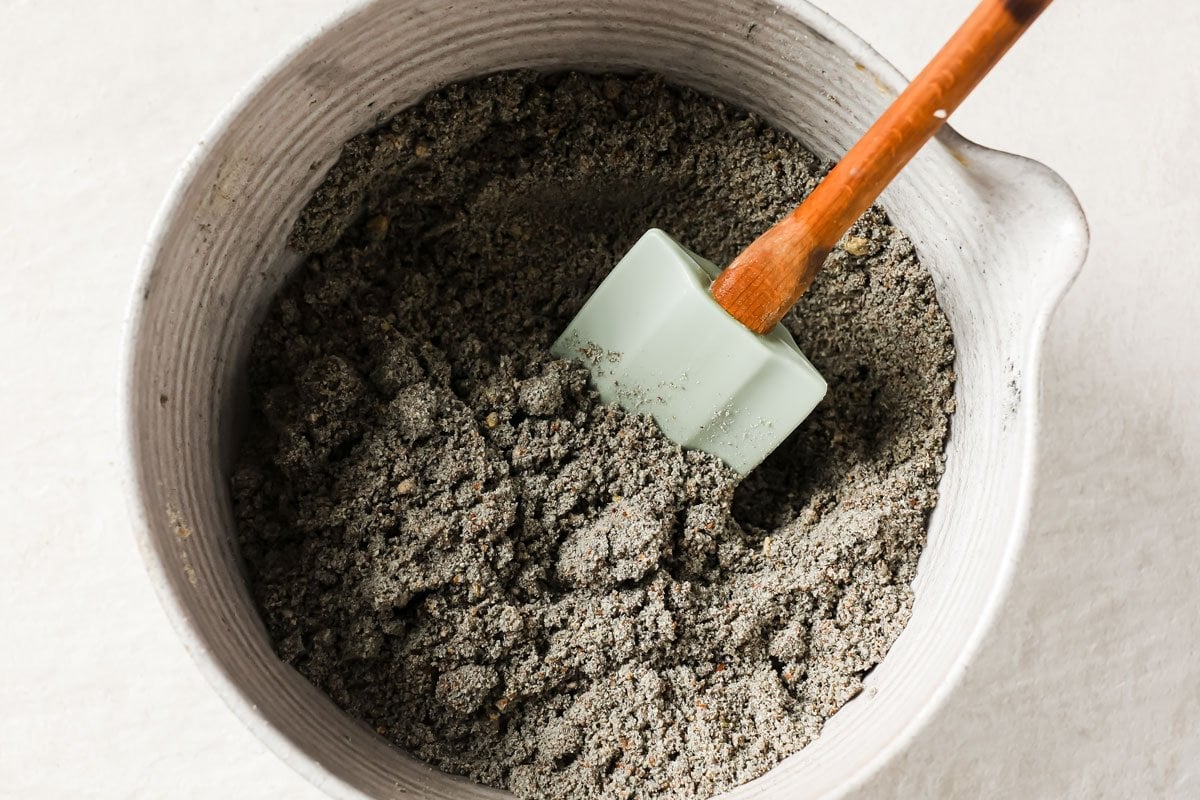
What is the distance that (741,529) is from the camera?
3.51 feet

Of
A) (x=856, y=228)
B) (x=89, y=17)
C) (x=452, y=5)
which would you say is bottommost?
(x=89, y=17)

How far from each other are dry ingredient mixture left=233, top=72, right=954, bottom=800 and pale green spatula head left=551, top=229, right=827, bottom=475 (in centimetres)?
3

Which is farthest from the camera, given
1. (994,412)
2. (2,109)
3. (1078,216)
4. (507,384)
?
(2,109)

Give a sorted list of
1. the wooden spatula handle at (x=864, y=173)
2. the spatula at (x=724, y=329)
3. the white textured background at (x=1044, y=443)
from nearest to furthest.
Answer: the wooden spatula handle at (x=864, y=173) → the spatula at (x=724, y=329) → the white textured background at (x=1044, y=443)

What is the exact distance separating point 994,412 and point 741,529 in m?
0.29

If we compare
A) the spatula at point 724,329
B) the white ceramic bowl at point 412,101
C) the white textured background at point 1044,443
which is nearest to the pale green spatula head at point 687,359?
the spatula at point 724,329

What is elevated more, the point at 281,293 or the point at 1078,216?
the point at 1078,216

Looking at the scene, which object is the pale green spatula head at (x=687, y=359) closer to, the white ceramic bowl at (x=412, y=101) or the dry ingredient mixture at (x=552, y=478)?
the dry ingredient mixture at (x=552, y=478)

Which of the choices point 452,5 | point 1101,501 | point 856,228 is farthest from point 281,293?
point 1101,501

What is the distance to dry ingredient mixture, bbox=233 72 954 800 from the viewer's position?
3.16 ft

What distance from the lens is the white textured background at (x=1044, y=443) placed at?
1.17 metres

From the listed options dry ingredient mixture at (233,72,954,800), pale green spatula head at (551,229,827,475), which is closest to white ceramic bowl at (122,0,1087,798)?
dry ingredient mixture at (233,72,954,800)

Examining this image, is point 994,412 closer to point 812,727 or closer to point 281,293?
point 812,727

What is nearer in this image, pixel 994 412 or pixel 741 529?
pixel 994 412
